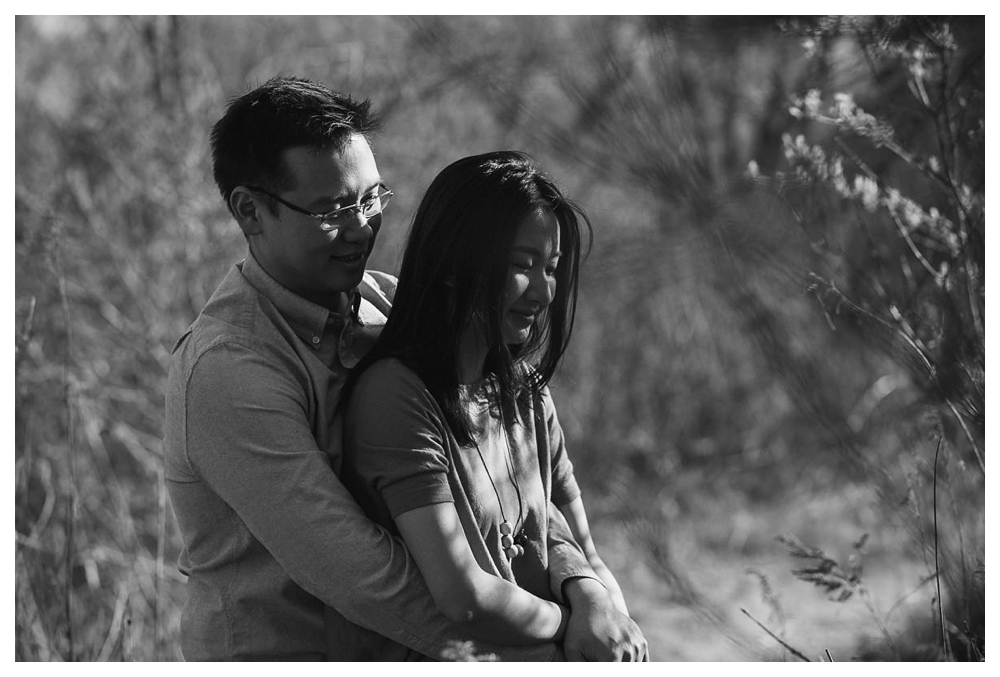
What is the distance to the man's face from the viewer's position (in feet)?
6.17

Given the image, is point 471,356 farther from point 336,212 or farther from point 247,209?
point 247,209

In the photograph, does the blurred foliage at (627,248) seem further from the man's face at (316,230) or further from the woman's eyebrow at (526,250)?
the man's face at (316,230)

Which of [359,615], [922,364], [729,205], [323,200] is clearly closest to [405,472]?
[359,615]

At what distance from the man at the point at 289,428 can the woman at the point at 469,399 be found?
0.06 metres

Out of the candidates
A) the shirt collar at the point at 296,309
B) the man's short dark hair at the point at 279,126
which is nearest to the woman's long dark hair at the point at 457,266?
the shirt collar at the point at 296,309

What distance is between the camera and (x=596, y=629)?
1794 mm

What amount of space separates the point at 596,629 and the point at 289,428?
0.59 meters

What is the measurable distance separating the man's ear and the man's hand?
82cm

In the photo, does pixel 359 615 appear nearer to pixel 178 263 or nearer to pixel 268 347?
pixel 268 347

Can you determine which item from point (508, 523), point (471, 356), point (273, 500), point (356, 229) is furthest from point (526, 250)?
point (273, 500)

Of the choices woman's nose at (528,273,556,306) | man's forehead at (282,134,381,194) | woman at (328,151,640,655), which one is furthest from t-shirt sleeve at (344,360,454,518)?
man's forehead at (282,134,381,194)

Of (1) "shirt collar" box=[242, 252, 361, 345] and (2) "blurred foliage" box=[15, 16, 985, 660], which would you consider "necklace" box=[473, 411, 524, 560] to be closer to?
(1) "shirt collar" box=[242, 252, 361, 345]

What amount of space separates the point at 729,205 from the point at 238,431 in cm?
267

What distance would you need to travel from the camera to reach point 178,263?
420 cm
